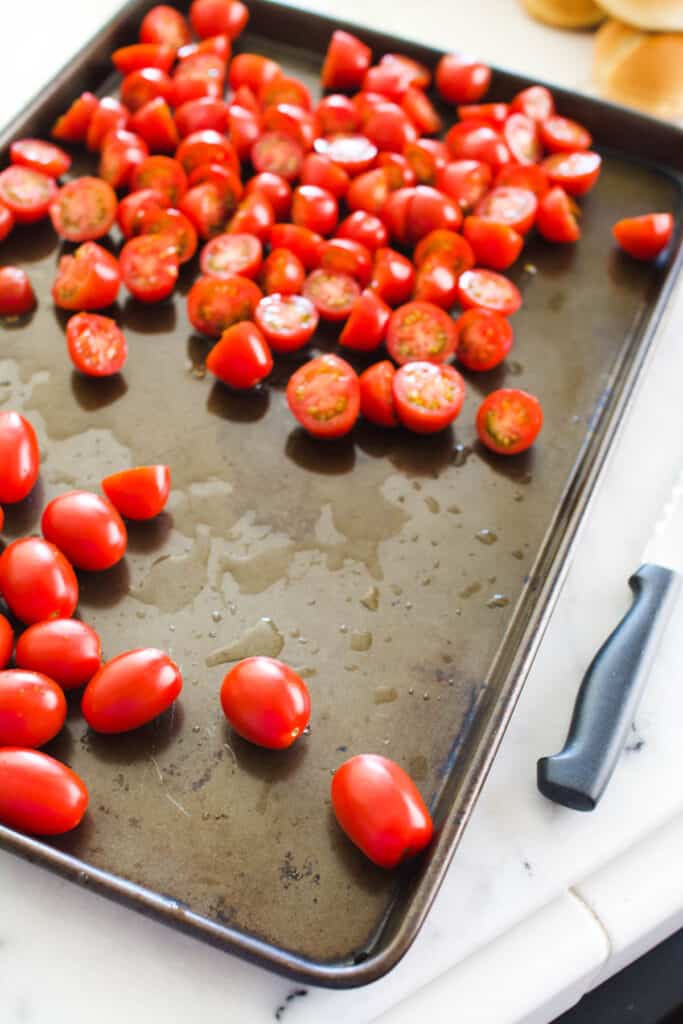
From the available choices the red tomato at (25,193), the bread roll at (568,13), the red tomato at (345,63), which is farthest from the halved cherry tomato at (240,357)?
the bread roll at (568,13)

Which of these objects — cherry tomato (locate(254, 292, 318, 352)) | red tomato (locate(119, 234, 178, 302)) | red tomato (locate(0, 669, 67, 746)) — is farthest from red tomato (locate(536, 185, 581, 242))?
red tomato (locate(0, 669, 67, 746))

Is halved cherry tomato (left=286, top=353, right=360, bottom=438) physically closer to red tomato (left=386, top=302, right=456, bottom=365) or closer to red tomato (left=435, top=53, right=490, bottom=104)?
red tomato (left=386, top=302, right=456, bottom=365)

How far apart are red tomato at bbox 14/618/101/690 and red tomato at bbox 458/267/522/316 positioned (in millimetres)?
687

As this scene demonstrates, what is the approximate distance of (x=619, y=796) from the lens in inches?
39.6

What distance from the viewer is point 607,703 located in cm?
96

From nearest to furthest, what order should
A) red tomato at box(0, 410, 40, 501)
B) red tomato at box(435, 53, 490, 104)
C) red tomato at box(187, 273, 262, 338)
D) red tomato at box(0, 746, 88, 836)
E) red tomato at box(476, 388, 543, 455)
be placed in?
red tomato at box(0, 746, 88, 836) < red tomato at box(0, 410, 40, 501) < red tomato at box(476, 388, 543, 455) < red tomato at box(187, 273, 262, 338) < red tomato at box(435, 53, 490, 104)

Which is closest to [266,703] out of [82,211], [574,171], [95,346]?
[95,346]

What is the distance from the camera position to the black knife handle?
3.04 feet

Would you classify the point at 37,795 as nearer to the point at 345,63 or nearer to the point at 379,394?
the point at 379,394

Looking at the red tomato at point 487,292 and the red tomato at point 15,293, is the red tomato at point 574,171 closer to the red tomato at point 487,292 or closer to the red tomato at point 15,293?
the red tomato at point 487,292

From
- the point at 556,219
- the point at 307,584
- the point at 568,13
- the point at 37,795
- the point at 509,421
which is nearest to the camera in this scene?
the point at 37,795

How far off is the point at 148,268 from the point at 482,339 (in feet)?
1.49

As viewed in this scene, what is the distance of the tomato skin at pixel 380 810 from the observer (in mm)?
889

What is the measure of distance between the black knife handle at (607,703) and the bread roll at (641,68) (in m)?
0.97
